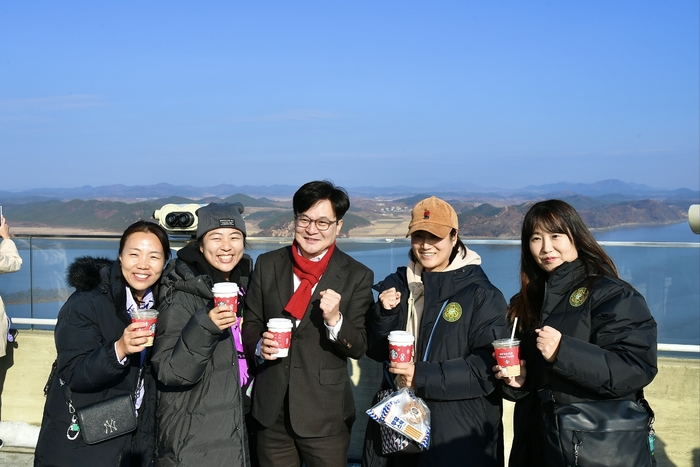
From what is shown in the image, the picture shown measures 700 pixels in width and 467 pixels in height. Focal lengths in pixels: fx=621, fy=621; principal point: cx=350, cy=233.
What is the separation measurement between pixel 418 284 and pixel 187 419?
129 centimetres

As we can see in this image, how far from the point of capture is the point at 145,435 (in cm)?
317

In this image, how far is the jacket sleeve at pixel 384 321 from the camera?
3.01 m

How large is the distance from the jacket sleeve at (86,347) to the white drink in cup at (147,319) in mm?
180

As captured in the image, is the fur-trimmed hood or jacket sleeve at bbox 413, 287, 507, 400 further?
the fur-trimmed hood

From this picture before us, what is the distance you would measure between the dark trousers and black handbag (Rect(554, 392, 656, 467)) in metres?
1.19

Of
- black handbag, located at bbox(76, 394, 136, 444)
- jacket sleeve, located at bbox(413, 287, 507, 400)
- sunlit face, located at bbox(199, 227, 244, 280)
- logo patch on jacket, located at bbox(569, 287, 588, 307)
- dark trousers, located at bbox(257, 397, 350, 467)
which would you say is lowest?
dark trousers, located at bbox(257, 397, 350, 467)

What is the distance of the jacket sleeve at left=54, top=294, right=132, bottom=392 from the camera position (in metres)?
2.85

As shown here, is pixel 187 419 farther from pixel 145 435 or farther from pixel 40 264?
pixel 40 264

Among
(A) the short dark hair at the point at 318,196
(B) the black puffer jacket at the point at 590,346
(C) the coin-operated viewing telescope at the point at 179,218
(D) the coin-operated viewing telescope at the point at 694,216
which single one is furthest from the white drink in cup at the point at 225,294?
(D) the coin-operated viewing telescope at the point at 694,216

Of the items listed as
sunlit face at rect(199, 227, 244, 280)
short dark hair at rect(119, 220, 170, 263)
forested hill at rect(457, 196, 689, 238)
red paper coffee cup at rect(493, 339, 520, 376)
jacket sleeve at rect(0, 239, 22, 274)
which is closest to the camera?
red paper coffee cup at rect(493, 339, 520, 376)

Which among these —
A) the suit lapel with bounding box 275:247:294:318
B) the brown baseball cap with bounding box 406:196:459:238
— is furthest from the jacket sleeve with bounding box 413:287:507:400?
the suit lapel with bounding box 275:247:294:318

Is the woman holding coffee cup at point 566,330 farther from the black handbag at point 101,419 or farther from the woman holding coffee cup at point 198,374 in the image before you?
the black handbag at point 101,419

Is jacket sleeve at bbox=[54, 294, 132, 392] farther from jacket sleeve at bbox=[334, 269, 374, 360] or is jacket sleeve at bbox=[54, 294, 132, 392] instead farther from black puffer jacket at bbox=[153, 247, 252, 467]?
jacket sleeve at bbox=[334, 269, 374, 360]

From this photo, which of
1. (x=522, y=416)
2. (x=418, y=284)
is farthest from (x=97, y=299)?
(x=522, y=416)
